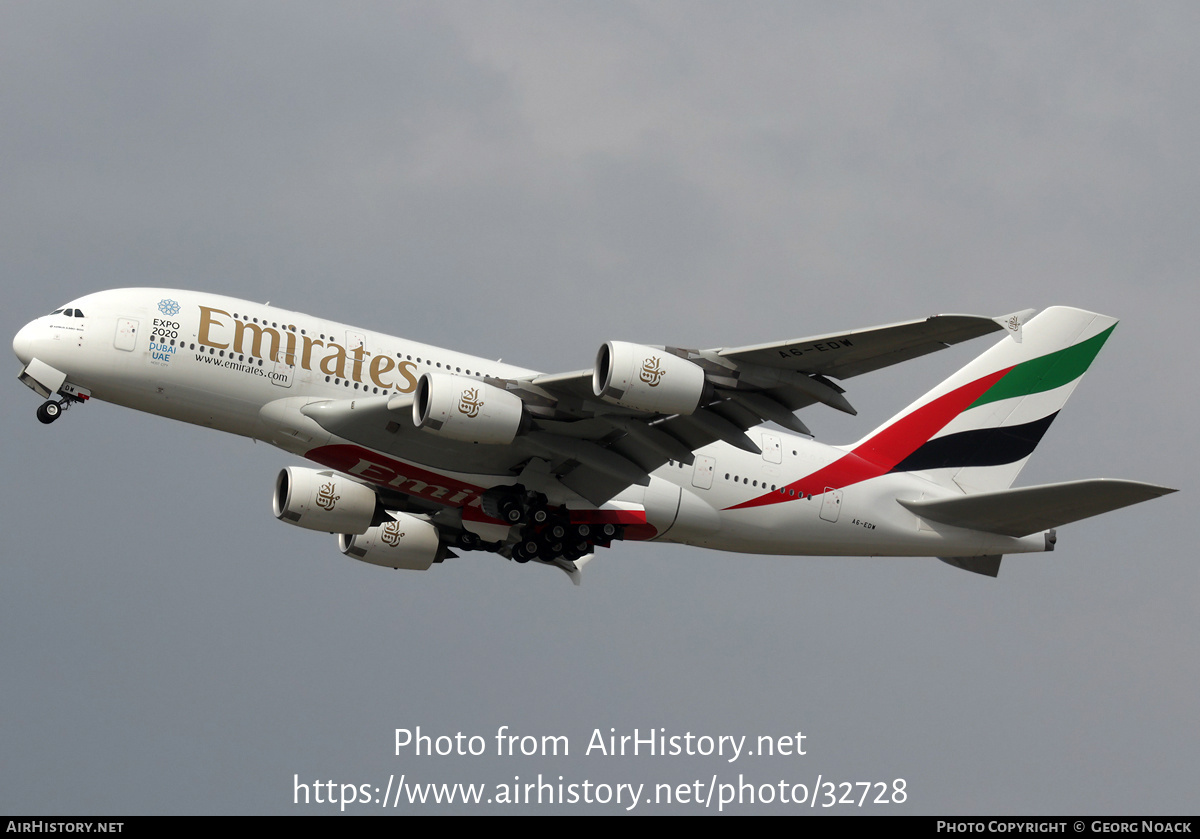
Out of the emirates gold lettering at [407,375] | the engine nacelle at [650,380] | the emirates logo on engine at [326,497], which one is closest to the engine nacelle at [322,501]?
the emirates logo on engine at [326,497]

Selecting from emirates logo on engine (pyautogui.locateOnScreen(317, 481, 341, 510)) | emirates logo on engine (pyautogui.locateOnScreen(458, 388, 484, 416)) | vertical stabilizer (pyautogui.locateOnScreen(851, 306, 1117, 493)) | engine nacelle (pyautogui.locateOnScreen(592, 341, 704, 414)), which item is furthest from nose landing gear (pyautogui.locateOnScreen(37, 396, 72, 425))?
vertical stabilizer (pyautogui.locateOnScreen(851, 306, 1117, 493))

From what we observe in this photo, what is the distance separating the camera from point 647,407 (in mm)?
25125

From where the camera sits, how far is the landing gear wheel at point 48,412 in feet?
91.5

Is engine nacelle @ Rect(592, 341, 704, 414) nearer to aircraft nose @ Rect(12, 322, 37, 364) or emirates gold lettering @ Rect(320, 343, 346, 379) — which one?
emirates gold lettering @ Rect(320, 343, 346, 379)

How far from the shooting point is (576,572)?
117ft

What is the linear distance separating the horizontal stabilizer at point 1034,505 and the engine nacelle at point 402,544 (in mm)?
11995

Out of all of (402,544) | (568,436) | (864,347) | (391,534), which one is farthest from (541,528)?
(864,347)

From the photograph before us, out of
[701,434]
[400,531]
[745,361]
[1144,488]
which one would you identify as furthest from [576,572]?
[1144,488]

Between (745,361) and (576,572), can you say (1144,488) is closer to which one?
(745,361)

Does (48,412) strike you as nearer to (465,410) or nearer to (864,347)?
(465,410)

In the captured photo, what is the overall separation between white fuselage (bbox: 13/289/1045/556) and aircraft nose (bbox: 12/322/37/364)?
29mm

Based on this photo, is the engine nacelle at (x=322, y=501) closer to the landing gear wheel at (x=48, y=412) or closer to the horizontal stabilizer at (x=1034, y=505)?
the landing gear wheel at (x=48, y=412)
